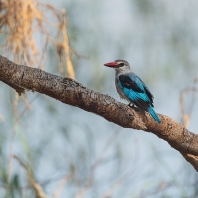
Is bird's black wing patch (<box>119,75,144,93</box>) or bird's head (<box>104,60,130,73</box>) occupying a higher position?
bird's head (<box>104,60,130,73</box>)

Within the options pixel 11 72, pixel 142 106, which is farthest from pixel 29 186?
pixel 11 72

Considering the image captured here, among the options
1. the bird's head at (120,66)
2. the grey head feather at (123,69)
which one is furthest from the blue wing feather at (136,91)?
the bird's head at (120,66)

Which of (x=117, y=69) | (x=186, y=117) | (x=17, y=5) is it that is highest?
(x=117, y=69)

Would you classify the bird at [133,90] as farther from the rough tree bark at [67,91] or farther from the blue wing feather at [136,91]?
the rough tree bark at [67,91]

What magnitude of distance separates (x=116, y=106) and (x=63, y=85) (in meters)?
0.36

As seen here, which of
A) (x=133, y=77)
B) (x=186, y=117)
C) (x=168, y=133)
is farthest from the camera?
(x=133, y=77)

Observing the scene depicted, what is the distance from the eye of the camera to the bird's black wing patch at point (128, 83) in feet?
14.4

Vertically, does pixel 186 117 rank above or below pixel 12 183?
above

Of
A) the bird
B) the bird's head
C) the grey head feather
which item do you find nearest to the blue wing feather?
the bird

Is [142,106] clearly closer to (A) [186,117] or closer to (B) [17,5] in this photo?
(A) [186,117]

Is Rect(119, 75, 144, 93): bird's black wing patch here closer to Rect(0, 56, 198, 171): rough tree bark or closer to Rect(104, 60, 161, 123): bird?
Rect(104, 60, 161, 123): bird

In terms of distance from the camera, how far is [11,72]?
9.43 feet

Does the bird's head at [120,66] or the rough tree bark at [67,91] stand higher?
the bird's head at [120,66]

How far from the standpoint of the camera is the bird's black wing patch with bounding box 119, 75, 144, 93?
439 centimetres
